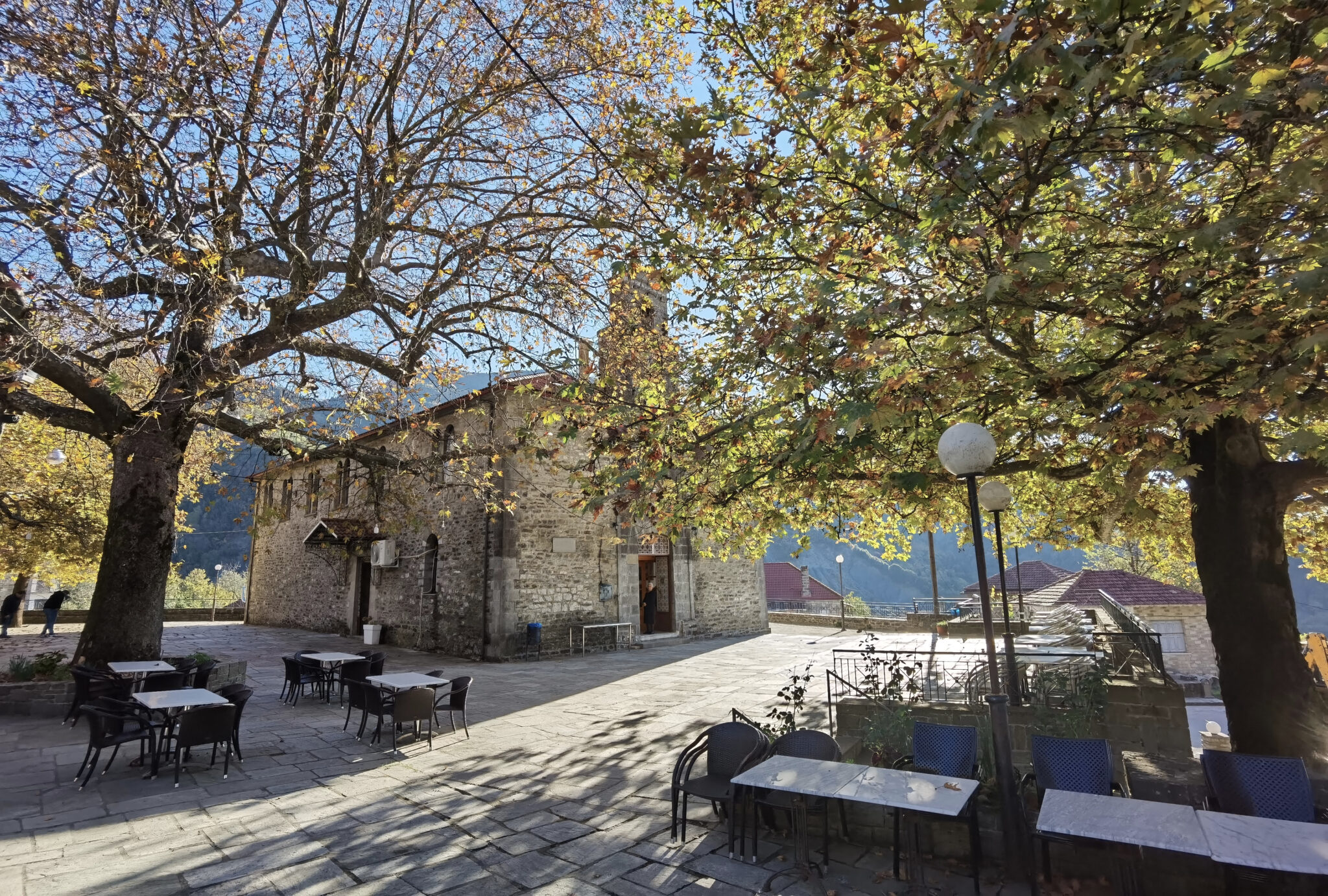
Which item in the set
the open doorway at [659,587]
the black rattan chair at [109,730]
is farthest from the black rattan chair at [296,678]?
the open doorway at [659,587]

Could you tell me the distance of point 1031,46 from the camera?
2.40 metres

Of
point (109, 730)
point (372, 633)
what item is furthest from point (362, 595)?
point (109, 730)

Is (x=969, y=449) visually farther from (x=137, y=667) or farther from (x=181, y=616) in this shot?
(x=181, y=616)

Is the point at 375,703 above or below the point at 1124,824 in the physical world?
below

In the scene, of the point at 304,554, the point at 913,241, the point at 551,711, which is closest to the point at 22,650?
the point at 304,554

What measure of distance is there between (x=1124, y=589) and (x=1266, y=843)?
1944cm

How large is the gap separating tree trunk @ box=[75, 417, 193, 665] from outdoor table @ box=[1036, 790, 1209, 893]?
9.70 metres

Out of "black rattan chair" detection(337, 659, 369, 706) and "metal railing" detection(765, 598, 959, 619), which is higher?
"black rattan chair" detection(337, 659, 369, 706)

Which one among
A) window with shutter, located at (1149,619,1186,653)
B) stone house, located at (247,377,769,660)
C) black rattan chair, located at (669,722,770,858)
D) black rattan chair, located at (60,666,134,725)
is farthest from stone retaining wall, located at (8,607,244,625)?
window with shutter, located at (1149,619,1186,653)

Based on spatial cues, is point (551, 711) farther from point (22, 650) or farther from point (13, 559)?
point (13, 559)

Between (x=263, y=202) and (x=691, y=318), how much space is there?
200 inches

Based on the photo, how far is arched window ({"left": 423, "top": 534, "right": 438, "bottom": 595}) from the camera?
53.0 feet

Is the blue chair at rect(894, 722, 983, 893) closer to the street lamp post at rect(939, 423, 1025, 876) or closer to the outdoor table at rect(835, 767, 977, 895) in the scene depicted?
the street lamp post at rect(939, 423, 1025, 876)

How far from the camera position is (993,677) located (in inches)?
149
